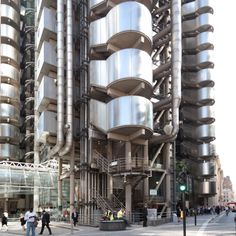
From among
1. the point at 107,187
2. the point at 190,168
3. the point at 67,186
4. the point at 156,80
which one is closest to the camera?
the point at 107,187

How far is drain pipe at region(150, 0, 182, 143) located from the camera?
170 ft

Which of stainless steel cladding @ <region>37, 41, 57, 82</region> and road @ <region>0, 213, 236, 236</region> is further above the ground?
stainless steel cladding @ <region>37, 41, 57, 82</region>

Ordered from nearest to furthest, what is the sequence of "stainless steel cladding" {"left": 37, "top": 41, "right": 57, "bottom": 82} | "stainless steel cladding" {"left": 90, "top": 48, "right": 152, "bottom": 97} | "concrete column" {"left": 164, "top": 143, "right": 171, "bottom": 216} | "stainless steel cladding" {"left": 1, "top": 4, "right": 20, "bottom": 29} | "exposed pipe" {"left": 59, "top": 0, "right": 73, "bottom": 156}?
1. "stainless steel cladding" {"left": 90, "top": 48, "right": 152, "bottom": 97}
2. "exposed pipe" {"left": 59, "top": 0, "right": 73, "bottom": 156}
3. "stainless steel cladding" {"left": 37, "top": 41, "right": 57, "bottom": 82}
4. "concrete column" {"left": 164, "top": 143, "right": 171, "bottom": 216}
5. "stainless steel cladding" {"left": 1, "top": 4, "right": 20, "bottom": 29}

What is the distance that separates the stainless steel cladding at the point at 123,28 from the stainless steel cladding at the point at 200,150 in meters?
36.5

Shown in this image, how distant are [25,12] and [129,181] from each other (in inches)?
2151

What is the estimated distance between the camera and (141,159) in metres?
47.6

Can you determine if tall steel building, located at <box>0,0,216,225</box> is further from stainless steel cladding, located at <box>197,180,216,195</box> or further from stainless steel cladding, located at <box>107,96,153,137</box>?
stainless steel cladding, located at <box>197,180,216,195</box>

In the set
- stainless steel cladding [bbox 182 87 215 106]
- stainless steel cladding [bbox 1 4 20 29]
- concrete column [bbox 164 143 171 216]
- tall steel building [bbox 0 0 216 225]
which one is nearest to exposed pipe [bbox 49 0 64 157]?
tall steel building [bbox 0 0 216 225]

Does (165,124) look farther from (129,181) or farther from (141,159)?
(129,181)

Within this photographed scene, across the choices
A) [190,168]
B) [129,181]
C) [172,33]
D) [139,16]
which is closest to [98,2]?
[139,16]

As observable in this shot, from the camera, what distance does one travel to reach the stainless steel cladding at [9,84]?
78.2 metres

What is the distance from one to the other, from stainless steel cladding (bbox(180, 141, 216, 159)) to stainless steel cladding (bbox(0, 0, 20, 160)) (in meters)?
29.0

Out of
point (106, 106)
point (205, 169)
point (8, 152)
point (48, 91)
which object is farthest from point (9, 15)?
point (106, 106)

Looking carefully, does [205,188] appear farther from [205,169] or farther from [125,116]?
[125,116]
